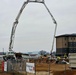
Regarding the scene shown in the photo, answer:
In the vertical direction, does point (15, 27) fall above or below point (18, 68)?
above

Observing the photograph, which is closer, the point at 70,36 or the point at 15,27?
the point at 15,27

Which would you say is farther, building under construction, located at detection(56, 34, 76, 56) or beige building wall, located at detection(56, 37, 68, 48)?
beige building wall, located at detection(56, 37, 68, 48)

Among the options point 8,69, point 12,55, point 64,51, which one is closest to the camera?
point 8,69

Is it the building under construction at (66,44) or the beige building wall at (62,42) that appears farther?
the beige building wall at (62,42)

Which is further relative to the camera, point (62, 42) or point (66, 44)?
point (62, 42)

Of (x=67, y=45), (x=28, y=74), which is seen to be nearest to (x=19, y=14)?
(x=28, y=74)

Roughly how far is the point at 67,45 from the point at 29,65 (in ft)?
328

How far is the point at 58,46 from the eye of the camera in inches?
4911

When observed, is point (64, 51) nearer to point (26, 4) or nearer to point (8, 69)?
point (26, 4)

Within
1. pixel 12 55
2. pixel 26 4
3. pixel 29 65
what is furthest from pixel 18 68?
pixel 26 4

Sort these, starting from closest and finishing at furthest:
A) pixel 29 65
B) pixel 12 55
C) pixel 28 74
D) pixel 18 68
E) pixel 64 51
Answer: pixel 29 65, pixel 28 74, pixel 18 68, pixel 12 55, pixel 64 51

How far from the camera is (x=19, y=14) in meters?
63.3

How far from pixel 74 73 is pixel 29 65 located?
4.39m

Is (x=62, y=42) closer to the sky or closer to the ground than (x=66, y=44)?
closer to the sky
